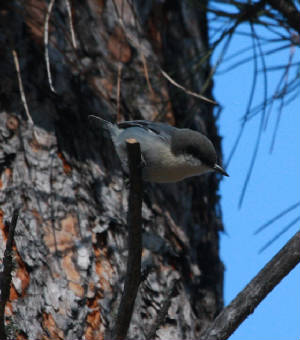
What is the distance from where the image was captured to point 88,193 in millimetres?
2449

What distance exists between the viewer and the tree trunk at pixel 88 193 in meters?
2.15

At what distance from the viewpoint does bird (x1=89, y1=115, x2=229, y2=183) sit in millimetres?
2160

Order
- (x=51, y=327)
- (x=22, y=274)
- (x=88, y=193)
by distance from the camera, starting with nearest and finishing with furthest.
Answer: (x=51, y=327), (x=22, y=274), (x=88, y=193)

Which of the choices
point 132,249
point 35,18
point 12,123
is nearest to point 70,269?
point 12,123

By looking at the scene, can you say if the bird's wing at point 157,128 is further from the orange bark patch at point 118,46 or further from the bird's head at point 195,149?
the orange bark patch at point 118,46

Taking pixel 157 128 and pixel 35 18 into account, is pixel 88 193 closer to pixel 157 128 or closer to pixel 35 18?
pixel 157 128

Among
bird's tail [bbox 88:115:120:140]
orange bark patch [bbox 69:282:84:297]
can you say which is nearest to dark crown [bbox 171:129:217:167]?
bird's tail [bbox 88:115:120:140]

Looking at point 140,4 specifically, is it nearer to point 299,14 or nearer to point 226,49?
point 226,49

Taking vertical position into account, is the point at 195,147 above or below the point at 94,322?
above

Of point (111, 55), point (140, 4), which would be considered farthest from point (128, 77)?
point (140, 4)

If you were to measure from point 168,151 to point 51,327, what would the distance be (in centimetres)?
76

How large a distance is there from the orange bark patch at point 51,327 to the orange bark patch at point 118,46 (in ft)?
4.70

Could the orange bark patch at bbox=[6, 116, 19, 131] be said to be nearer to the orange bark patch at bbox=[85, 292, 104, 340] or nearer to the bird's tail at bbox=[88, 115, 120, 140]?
the bird's tail at bbox=[88, 115, 120, 140]

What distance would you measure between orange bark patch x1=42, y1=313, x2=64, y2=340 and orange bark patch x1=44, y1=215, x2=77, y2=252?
28 centimetres
